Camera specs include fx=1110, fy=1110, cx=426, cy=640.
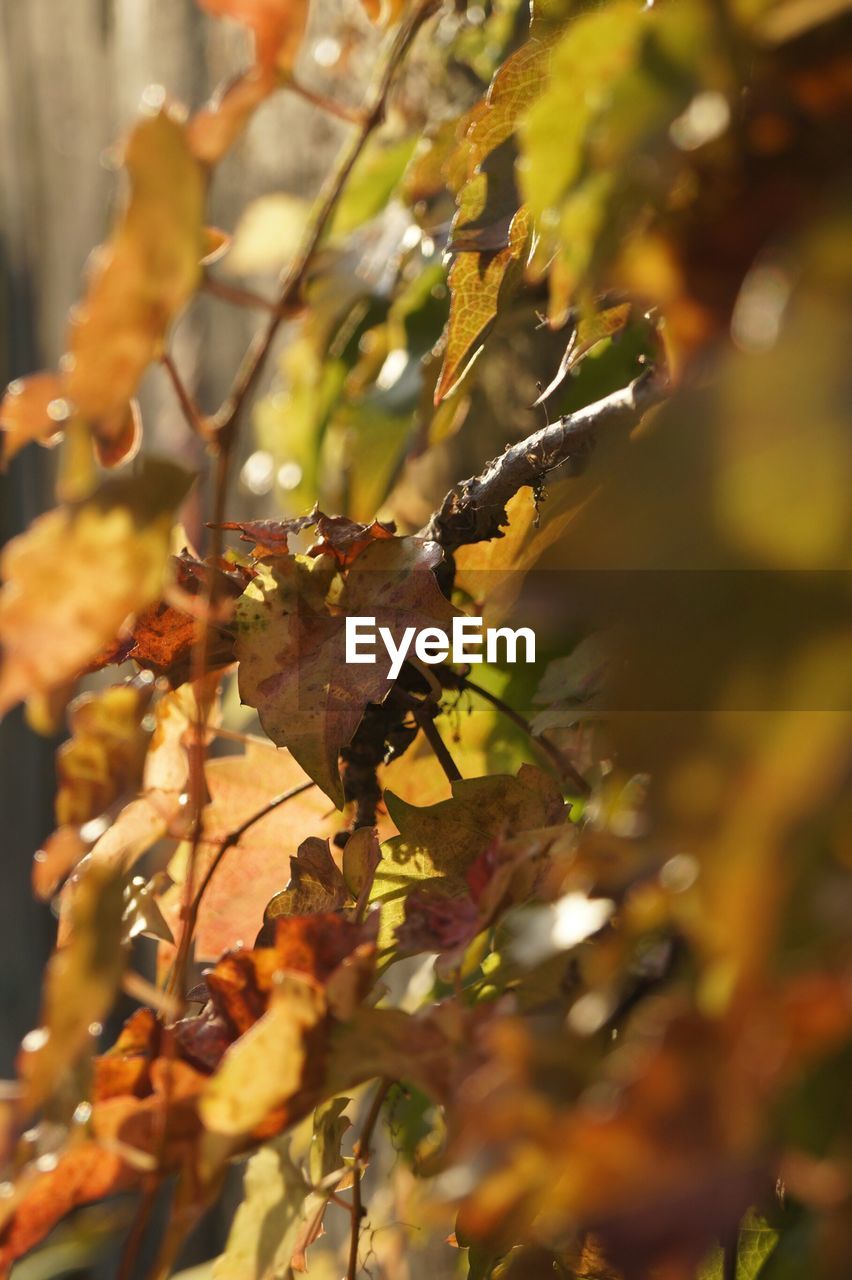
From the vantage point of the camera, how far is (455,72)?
867 millimetres

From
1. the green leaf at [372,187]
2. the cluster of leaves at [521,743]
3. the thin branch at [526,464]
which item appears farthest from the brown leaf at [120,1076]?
the green leaf at [372,187]

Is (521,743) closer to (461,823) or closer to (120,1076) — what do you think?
(461,823)

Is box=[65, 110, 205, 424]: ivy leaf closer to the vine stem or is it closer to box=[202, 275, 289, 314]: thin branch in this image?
box=[202, 275, 289, 314]: thin branch

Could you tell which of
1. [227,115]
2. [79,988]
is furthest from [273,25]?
[79,988]

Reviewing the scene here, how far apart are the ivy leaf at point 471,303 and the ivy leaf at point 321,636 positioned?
0.07 m

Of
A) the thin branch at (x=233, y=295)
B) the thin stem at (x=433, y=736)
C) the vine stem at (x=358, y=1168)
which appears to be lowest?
the vine stem at (x=358, y=1168)

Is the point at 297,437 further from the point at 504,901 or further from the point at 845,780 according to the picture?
the point at 845,780

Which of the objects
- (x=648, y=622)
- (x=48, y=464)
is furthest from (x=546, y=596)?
(x=48, y=464)

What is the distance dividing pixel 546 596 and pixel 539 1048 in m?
0.09

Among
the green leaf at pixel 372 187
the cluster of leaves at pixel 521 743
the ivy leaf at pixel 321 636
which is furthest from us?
the green leaf at pixel 372 187

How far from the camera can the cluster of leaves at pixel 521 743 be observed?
0.57ft

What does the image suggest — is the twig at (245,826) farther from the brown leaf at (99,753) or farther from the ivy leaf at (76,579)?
the ivy leaf at (76,579)

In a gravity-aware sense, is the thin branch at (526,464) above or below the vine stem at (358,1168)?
above

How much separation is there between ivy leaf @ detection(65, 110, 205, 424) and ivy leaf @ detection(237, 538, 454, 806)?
14 centimetres
